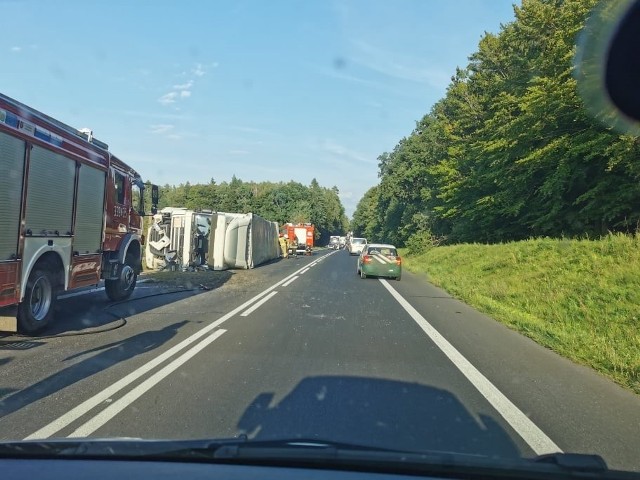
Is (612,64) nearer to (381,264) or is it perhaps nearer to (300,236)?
(381,264)

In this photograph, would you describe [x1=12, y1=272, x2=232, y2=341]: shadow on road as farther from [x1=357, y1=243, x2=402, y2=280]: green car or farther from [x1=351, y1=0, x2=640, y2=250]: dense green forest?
[x1=351, y1=0, x2=640, y2=250]: dense green forest

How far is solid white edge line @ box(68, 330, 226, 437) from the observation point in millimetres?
4633

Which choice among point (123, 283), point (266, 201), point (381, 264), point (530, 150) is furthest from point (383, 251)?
point (266, 201)

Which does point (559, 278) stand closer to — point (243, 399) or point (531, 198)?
point (243, 399)

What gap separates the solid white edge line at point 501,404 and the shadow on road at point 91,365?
4202mm

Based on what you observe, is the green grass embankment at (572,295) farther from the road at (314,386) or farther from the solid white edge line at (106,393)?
the solid white edge line at (106,393)

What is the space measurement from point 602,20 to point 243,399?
18807 millimetres

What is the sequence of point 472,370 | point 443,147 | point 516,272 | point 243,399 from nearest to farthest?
point 243,399
point 472,370
point 516,272
point 443,147

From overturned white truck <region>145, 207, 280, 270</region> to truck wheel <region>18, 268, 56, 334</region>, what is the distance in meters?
14.3

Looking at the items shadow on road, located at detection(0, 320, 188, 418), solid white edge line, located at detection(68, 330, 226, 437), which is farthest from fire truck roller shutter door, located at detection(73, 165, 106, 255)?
solid white edge line, located at detection(68, 330, 226, 437)

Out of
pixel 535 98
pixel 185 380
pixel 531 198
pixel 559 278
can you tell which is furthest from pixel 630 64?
pixel 185 380

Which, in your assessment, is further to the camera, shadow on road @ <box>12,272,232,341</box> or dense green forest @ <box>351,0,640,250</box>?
dense green forest @ <box>351,0,640,250</box>

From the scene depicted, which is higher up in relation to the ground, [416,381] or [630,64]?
[630,64]

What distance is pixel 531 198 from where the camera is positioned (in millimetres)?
28328
